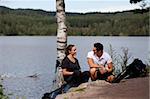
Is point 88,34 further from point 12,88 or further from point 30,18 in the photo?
point 12,88

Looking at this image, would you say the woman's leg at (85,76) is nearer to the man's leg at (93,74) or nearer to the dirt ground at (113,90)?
the man's leg at (93,74)

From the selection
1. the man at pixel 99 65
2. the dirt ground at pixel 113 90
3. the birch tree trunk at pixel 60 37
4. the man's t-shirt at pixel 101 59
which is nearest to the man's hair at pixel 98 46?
the man at pixel 99 65

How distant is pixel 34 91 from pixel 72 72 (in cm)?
1114

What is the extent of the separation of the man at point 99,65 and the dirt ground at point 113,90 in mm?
254

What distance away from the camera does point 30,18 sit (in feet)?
597

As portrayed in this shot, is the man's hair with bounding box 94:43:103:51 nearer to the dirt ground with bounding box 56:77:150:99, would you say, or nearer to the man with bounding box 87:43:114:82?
the man with bounding box 87:43:114:82

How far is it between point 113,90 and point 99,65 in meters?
1.30

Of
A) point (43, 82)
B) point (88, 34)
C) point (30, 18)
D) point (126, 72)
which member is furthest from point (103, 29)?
point (126, 72)

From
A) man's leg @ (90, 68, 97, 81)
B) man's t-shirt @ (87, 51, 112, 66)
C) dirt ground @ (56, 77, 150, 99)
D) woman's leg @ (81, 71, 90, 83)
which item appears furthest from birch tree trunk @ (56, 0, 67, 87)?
dirt ground @ (56, 77, 150, 99)

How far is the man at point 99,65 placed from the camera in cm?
1080

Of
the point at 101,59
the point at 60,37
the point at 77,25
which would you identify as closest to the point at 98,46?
the point at 101,59

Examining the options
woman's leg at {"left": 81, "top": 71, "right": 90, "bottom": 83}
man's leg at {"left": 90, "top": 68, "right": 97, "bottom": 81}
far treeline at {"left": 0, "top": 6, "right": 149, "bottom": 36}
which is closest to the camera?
A: man's leg at {"left": 90, "top": 68, "right": 97, "bottom": 81}

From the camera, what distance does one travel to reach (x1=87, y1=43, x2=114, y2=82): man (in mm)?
10797

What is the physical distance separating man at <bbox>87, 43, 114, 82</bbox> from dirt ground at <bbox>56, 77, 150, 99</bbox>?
0.25 m
